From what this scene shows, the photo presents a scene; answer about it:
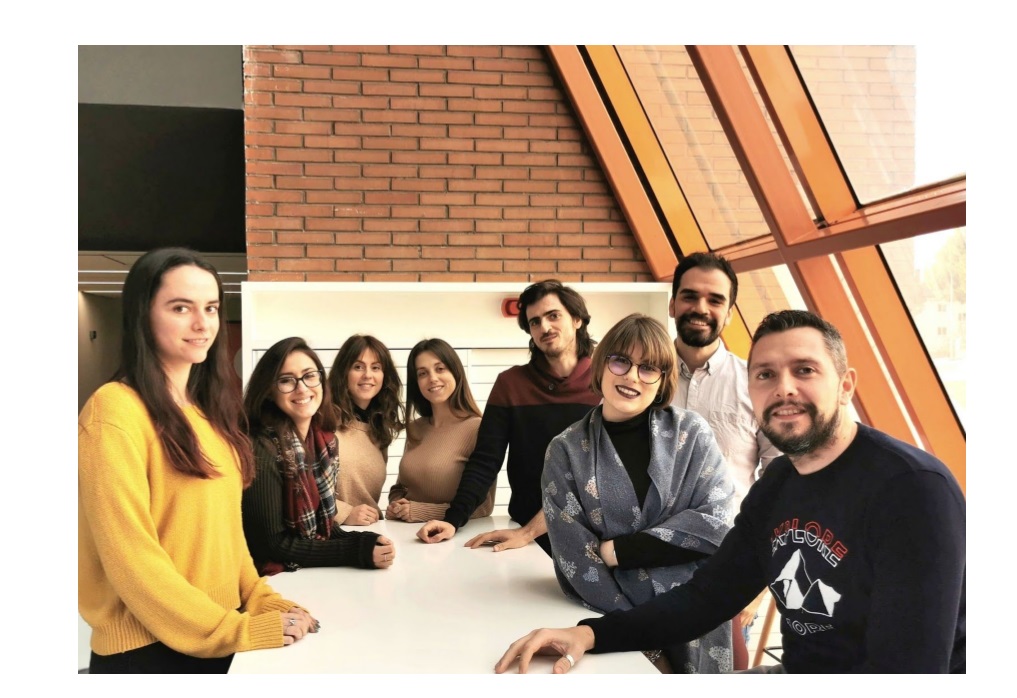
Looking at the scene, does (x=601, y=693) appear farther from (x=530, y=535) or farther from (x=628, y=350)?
(x=530, y=535)

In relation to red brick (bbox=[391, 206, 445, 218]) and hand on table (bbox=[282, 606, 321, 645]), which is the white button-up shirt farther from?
red brick (bbox=[391, 206, 445, 218])

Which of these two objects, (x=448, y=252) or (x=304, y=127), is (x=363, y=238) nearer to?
(x=448, y=252)

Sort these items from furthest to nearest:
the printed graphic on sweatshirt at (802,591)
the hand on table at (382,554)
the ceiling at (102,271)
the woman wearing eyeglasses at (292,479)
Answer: the hand on table at (382,554) → the woman wearing eyeglasses at (292,479) → the ceiling at (102,271) → the printed graphic on sweatshirt at (802,591)

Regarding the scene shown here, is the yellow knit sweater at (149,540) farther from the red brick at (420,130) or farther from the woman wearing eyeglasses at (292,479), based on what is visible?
the red brick at (420,130)

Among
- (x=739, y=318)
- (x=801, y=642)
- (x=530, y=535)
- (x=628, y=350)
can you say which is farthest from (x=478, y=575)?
(x=739, y=318)

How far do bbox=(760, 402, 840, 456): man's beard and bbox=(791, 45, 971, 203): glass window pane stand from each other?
31.8 inches

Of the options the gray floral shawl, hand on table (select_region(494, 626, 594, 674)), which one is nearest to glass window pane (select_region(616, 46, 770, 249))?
the gray floral shawl

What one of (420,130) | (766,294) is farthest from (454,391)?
(420,130)

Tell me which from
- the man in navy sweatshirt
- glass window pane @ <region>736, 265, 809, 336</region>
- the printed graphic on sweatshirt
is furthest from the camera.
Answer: glass window pane @ <region>736, 265, 809, 336</region>

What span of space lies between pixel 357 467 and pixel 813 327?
1540 mm

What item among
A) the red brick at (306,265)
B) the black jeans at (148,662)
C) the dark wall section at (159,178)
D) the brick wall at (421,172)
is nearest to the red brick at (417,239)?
the brick wall at (421,172)

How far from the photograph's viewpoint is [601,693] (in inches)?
55.1

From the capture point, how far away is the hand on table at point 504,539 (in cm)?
216

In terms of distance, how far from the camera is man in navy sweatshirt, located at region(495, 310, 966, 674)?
3.83 feet
